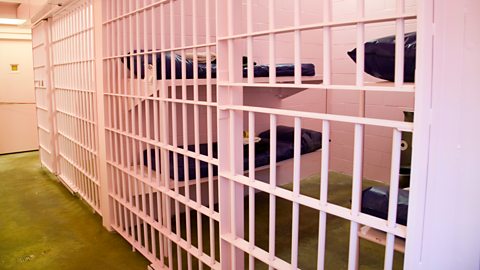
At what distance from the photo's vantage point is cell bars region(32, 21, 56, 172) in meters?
4.61

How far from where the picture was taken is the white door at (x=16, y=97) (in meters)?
6.01

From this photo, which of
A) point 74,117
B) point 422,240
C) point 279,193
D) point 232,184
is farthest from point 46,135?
point 422,240

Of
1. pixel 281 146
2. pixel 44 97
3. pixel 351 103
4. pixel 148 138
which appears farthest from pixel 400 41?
pixel 44 97

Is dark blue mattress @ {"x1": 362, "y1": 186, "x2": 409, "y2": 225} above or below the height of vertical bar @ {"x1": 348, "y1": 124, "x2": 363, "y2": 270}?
below

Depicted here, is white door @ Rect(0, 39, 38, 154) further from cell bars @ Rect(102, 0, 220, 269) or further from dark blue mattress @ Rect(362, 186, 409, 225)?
dark blue mattress @ Rect(362, 186, 409, 225)

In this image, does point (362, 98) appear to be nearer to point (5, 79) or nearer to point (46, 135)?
point (46, 135)

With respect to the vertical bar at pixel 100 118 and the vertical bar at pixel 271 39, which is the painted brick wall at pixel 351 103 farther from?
the vertical bar at pixel 271 39

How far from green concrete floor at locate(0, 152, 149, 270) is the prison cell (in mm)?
137

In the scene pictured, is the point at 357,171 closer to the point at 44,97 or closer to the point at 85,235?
the point at 85,235

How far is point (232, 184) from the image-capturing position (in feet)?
5.63

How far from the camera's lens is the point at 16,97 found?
6133 millimetres

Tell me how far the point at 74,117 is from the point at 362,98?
2982 millimetres

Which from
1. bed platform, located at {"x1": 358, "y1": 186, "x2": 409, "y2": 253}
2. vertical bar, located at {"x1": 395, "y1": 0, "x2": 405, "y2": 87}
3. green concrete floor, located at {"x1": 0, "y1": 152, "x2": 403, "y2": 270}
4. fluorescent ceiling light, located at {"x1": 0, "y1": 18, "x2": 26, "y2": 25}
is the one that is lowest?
green concrete floor, located at {"x1": 0, "y1": 152, "x2": 403, "y2": 270}

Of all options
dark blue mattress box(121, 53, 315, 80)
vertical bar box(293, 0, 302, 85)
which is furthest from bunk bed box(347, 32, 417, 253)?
dark blue mattress box(121, 53, 315, 80)
